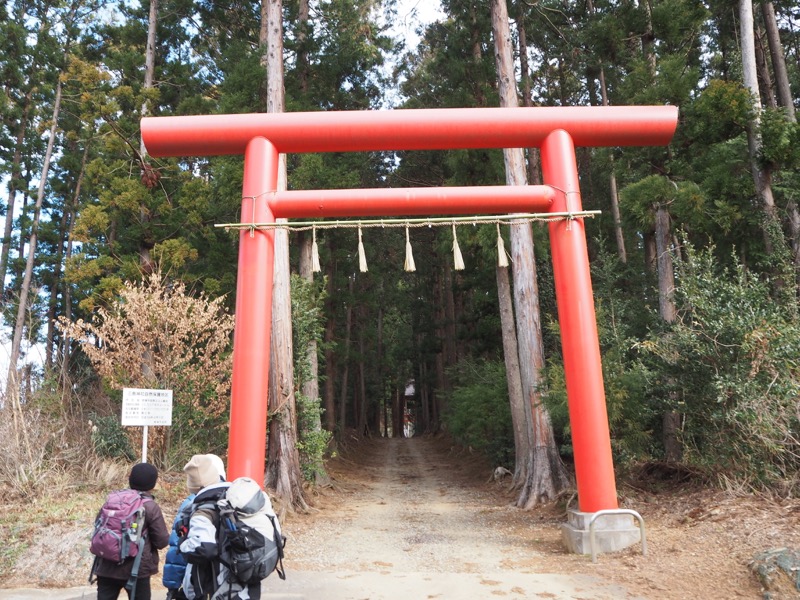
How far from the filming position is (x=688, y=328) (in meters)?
7.32

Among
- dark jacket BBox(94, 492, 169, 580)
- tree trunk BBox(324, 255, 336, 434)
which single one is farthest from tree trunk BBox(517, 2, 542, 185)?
dark jacket BBox(94, 492, 169, 580)

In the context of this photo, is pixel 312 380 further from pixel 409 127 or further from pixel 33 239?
pixel 33 239

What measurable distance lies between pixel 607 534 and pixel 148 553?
4580 millimetres

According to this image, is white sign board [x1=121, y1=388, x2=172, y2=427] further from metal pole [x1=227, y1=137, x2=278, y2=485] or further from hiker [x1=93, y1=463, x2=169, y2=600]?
hiker [x1=93, y1=463, x2=169, y2=600]

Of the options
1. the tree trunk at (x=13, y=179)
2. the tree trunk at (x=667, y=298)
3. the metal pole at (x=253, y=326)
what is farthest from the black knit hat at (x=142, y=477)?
the tree trunk at (x=13, y=179)

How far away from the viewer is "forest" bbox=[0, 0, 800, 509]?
762 cm

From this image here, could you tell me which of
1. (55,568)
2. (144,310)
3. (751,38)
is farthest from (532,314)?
(55,568)

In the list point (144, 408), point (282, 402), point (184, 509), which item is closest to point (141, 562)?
point (184, 509)

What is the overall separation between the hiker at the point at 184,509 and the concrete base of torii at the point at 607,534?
4.29m

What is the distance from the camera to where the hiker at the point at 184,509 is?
3.23 metres

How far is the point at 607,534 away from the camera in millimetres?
5992

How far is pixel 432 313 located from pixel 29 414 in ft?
72.0

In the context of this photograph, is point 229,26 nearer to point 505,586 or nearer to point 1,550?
point 1,550

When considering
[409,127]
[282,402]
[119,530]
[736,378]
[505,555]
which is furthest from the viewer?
[282,402]
